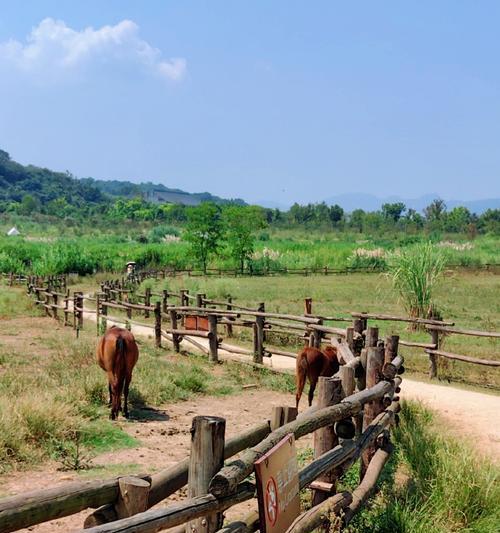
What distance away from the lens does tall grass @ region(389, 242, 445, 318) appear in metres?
16.3

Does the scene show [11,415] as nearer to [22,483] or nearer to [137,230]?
[22,483]

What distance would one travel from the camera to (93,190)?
17312 cm

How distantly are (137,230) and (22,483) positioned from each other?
225ft

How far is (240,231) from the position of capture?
135 ft

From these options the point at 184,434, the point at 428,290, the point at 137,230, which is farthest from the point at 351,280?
the point at 137,230

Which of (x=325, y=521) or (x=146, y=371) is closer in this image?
(x=325, y=521)

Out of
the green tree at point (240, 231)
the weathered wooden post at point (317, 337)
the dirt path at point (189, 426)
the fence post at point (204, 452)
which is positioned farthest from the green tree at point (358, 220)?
the fence post at point (204, 452)

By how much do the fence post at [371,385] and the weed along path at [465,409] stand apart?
4.82ft

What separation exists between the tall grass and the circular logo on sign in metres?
13.4

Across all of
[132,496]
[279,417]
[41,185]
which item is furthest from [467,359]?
[41,185]

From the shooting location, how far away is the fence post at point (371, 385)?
6.01 metres

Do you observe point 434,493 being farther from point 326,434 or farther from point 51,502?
point 51,502

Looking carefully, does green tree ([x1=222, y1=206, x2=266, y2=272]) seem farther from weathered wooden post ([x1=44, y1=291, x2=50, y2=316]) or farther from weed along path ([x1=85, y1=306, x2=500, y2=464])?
weed along path ([x1=85, y1=306, x2=500, y2=464])

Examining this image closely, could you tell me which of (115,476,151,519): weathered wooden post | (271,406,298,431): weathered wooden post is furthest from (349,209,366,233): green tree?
(115,476,151,519): weathered wooden post
